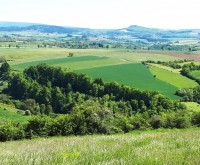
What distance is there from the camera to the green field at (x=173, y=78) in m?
119

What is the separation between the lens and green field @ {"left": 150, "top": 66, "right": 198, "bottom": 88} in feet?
391

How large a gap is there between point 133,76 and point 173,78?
14835mm

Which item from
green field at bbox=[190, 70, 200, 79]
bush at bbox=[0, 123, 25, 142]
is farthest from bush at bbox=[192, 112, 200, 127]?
green field at bbox=[190, 70, 200, 79]

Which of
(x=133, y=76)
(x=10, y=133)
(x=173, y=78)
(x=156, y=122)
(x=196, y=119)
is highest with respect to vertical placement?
(x=10, y=133)

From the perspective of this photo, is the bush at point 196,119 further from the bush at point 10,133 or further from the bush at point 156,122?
the bush at point 10,133

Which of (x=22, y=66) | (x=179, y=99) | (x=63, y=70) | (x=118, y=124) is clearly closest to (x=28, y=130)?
(x=118, y=124)

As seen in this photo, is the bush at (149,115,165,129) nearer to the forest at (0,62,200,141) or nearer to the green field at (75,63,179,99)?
the forest at (0,62,200,141)

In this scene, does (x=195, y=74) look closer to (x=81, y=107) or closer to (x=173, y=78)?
(x=173, y=78)

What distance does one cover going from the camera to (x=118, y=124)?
36.0m

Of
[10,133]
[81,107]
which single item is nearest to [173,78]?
[81,107]

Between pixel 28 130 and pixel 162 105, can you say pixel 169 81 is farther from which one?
pixel 28 130

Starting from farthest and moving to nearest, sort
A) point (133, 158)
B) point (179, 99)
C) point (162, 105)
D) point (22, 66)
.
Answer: point (22, 66), point (179, 99), point (162, 105), point (133, 158)

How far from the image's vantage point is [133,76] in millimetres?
135625

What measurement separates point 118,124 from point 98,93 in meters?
80.1
